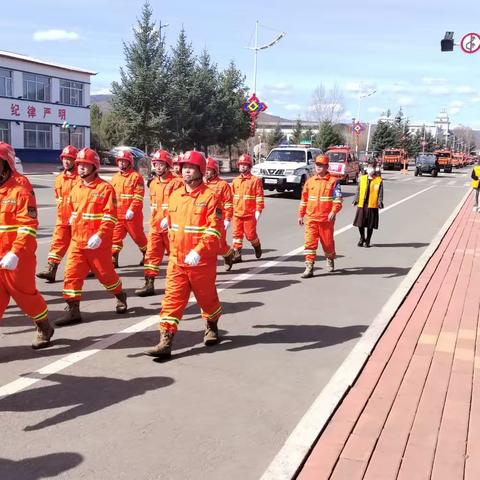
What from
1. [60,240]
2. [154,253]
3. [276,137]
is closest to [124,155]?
[60,240]

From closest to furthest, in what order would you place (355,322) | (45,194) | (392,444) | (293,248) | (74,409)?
(392,444) < (74,409) < (355,322) < (293,248) < (45,194)

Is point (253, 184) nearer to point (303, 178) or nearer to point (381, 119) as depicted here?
point (303, 178)

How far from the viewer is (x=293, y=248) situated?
11.7 metres

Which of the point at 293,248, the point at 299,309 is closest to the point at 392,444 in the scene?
the point at 299,309

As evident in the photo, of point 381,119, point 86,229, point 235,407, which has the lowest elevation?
point 235,407

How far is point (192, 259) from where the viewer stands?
4.98m

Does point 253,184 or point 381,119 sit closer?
point 253,184

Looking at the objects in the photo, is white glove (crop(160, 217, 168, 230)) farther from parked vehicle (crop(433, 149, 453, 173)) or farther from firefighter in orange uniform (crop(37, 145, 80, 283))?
parked vehicle (crop(433, 149, 453, 173))

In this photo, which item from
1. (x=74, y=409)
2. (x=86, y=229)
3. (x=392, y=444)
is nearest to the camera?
(x=392, y=444)

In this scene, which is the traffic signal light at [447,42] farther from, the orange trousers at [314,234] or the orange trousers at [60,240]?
the orange trousers at [60,240]

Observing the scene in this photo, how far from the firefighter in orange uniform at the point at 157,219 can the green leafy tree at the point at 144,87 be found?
31.0 meters

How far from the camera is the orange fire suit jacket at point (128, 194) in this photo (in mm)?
8617

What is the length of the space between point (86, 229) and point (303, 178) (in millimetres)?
17957

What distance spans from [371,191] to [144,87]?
94.6ft
